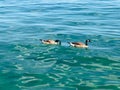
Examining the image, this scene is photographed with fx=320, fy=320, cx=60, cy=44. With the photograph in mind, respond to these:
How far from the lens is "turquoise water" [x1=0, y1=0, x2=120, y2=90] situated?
58.3ft

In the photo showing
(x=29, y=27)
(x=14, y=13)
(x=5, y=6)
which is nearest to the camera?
(x=29, y=27)

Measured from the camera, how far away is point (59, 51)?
22.7 meters

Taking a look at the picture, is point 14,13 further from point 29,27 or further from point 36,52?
point 36,52

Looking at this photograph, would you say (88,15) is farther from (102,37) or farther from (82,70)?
(82,70)

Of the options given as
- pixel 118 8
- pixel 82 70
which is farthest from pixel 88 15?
pixel 82 70

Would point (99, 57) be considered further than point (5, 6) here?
No

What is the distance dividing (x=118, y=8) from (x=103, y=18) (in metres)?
6.38

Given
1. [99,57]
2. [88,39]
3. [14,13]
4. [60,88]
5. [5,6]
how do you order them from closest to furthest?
1. [60,88]
2. [99,57]
3. [88,39]
4. [14,13]
5. [5,6]

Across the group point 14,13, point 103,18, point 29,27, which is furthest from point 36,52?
point 14,13

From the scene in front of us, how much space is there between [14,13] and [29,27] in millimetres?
8540

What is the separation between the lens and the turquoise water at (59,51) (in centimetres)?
1778

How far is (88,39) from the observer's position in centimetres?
2545

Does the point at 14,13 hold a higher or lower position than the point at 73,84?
higher

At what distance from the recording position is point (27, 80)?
1791cm
